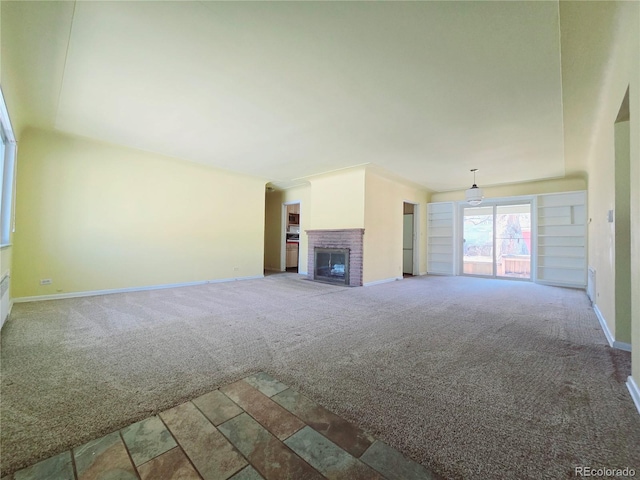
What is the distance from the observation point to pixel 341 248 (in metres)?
6.01

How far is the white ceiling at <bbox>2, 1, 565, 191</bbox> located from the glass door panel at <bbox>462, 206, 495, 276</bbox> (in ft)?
10.2

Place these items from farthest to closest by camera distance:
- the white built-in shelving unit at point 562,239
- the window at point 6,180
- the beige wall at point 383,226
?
the white built-in shelving unit at point 562,239 < the beige wall at point 383,226 < the window at point 6,180

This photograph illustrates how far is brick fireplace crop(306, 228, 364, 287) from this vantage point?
224 inches

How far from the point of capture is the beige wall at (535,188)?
6.11 metres

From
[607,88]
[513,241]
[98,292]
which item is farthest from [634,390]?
[98,292]

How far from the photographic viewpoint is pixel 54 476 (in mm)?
1040

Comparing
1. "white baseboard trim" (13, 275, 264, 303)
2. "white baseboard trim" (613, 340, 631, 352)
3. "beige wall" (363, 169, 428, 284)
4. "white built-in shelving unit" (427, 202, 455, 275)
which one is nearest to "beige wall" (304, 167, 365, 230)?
"beige wall" (363, 169, 428, 284)

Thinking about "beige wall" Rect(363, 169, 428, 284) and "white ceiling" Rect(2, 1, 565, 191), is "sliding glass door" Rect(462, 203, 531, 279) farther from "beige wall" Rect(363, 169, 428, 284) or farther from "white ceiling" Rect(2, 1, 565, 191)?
"white ceiling" Rect(2, 1, 565, 191)

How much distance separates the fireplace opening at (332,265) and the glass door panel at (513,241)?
4.47 metres

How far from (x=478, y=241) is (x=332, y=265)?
4.49 metres

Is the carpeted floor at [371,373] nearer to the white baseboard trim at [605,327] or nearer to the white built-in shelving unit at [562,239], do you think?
the white baseboard trim at [605,327]

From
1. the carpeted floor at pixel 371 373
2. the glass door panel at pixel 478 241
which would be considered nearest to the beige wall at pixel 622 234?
the carpeted floor at pixel 371 373

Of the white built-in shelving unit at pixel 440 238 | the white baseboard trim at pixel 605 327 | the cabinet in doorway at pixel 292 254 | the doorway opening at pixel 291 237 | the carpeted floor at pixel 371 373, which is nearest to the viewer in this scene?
the carpeted floor at pixel 371 373

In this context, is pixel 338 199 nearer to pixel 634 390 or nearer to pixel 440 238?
pixel 440 238
